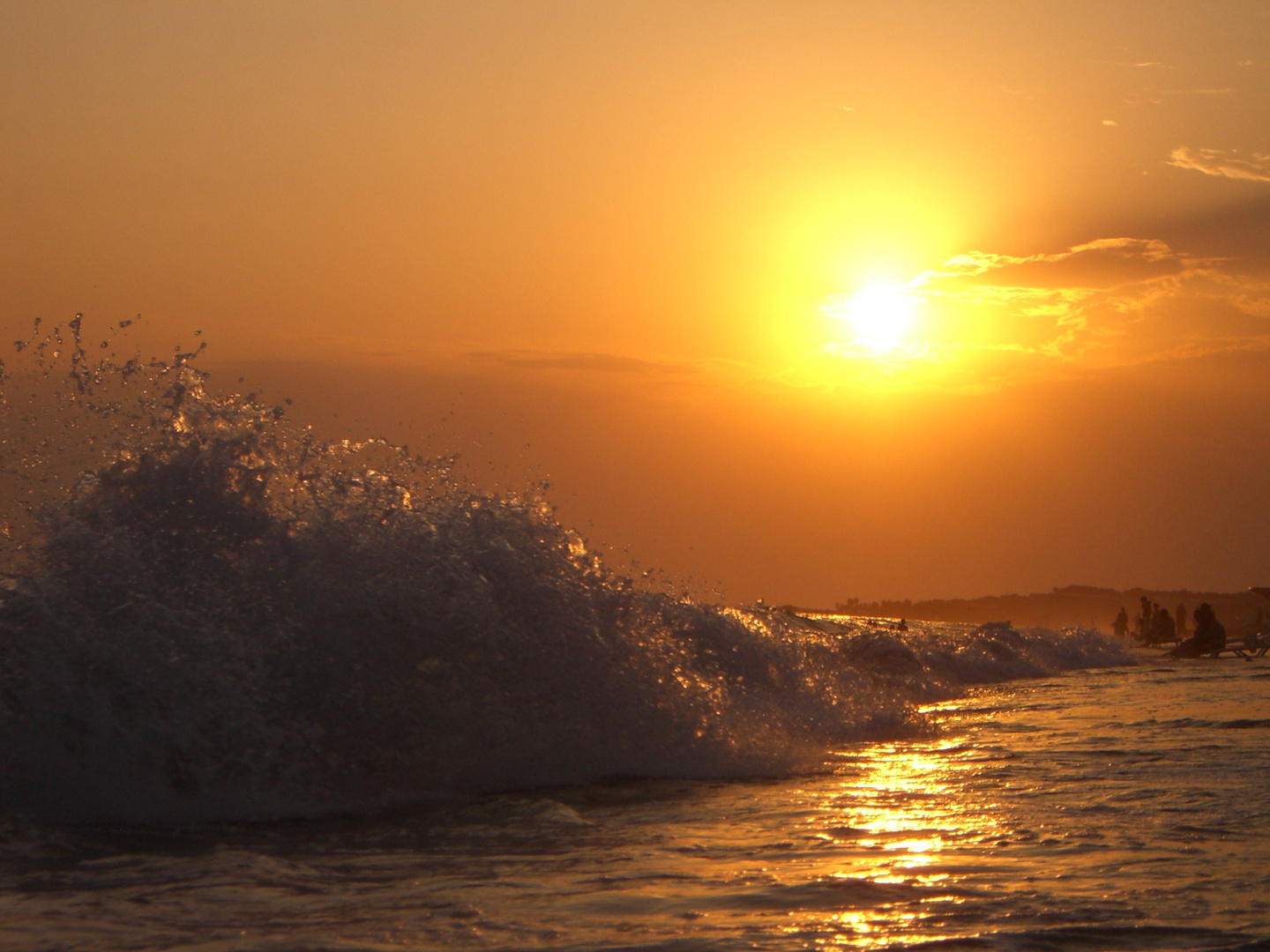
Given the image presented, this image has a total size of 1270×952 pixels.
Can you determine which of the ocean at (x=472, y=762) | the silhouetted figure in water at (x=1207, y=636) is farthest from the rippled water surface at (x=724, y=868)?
A: the silhouetted figure in water at (x=1207, y=636)

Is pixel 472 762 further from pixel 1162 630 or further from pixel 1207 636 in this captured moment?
pixel 1162 630

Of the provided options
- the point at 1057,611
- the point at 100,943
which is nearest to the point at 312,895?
the point at 100,943

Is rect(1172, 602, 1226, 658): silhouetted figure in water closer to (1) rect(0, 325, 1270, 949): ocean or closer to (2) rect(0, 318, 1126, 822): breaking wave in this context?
(1) rect(0, 325, 1270, 949): ocean

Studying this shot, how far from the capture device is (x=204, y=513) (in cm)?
854

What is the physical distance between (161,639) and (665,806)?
3335 mm

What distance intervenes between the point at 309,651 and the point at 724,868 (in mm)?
Answer: 3811

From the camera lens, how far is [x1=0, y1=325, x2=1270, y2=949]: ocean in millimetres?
4371

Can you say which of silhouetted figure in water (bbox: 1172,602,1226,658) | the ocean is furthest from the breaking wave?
silhouetted figure in water (bbox: 1172,602,1226,658)

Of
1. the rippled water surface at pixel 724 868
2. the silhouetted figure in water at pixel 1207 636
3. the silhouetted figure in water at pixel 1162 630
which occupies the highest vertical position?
the rippled water surface at pixel 724 868

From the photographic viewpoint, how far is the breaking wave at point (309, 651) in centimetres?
684

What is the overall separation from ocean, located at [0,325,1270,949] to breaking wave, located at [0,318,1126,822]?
24 millimetres

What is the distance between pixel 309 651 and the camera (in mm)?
7852

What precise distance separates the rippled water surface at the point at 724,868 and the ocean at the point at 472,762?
A: 3 centimetres

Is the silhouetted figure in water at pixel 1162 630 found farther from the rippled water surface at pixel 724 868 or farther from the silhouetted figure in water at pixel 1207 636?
the rippled water surface at pixel 724 868
